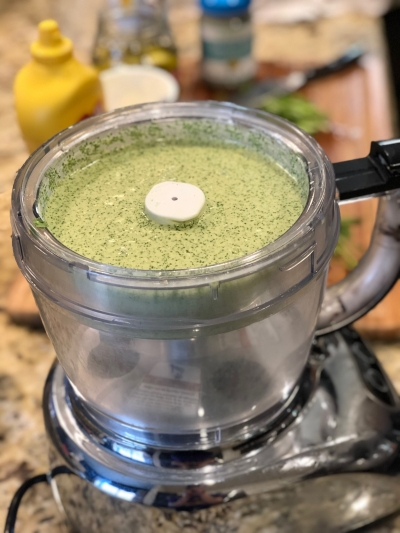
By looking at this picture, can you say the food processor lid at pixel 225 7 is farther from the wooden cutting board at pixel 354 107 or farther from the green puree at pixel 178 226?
the green puree at pixel 178 226

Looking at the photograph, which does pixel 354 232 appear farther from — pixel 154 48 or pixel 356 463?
pixel 154 48

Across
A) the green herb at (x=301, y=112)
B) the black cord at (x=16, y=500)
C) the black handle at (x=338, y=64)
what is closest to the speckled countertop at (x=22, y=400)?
the black cord at (x=16, y=500)

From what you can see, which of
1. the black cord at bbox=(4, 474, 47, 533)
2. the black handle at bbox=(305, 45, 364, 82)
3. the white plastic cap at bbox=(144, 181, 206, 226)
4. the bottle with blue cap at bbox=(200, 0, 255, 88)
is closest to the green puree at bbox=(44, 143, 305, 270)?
the white plastic cap at bbox=(144, 181, 206, 226)

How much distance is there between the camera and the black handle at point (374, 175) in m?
0.44

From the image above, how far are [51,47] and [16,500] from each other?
618 mm

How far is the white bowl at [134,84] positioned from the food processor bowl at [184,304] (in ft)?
2.14

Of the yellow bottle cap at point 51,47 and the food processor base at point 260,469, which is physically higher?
the yellow bottle cap at point 51,47

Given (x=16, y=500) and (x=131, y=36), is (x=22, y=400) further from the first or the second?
(x=131, y=36)

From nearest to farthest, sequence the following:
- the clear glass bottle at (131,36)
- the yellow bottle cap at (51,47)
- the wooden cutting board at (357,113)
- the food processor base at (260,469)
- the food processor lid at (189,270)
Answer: the food processor lid at (189,270) → the food processor base at (260,469) → the yellow bottle cap at (51,47) → the wooden cutting board at (357,113) → the clear glass bottle at (131,36)

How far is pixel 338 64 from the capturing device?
4.31 ft

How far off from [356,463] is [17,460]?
0.37 m

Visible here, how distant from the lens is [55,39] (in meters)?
0.80

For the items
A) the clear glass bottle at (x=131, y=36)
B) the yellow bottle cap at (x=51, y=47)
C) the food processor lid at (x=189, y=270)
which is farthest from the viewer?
the clear glass bottle at (x=131, y=36)

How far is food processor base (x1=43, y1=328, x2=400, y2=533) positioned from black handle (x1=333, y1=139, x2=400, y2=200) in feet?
0.65
